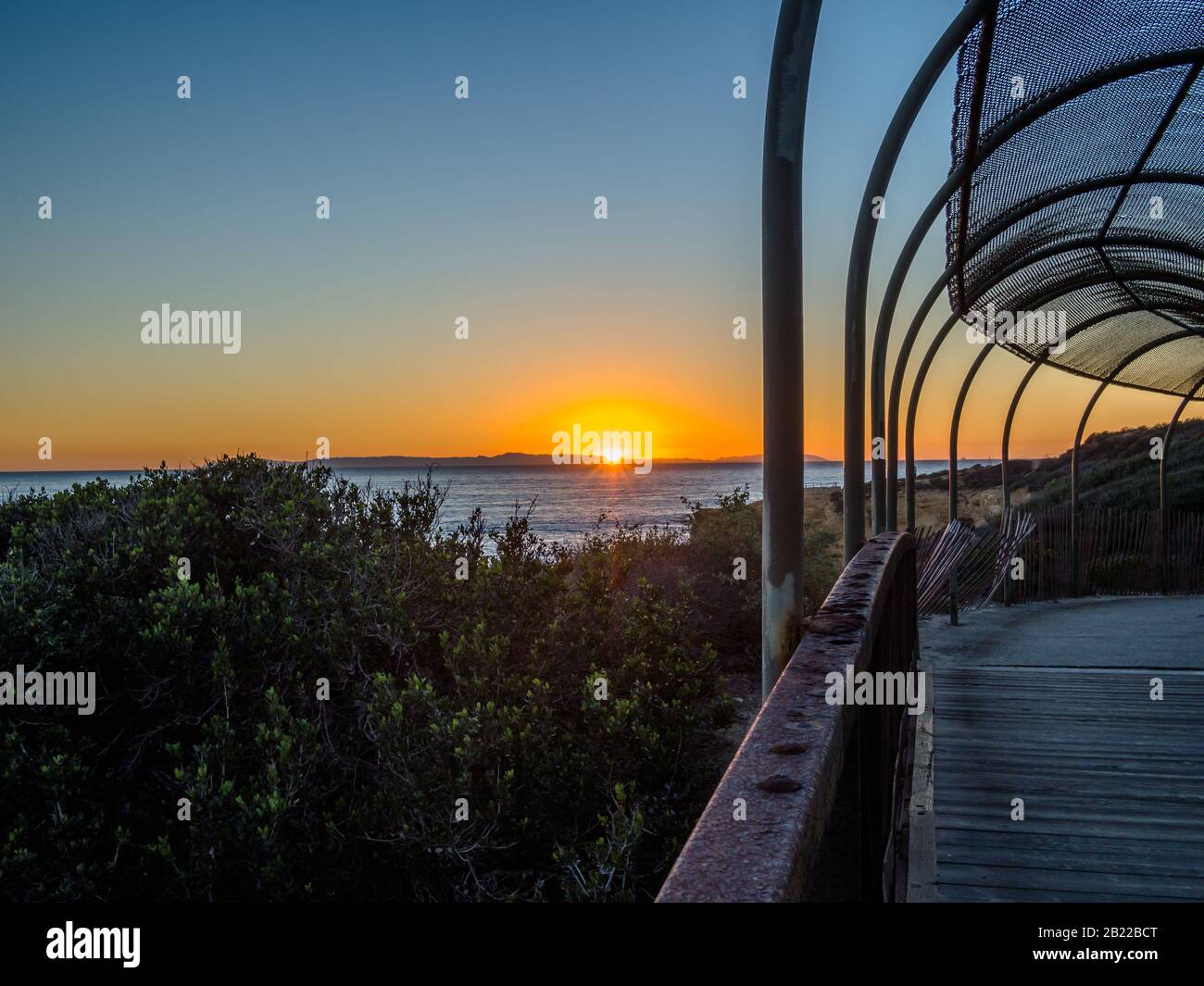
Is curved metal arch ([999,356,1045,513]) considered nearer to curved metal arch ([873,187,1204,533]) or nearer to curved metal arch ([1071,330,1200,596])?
curved metal arch ([1071,330,1200,596])

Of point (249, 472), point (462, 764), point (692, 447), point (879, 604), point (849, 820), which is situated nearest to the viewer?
point (849, 820)

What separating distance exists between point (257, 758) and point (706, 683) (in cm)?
303

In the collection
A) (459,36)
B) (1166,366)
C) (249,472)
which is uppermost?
(459,36)

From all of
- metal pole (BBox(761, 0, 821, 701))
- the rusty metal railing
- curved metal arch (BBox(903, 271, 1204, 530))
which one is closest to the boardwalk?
the rusty metal railing

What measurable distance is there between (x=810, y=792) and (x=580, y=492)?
8605cm

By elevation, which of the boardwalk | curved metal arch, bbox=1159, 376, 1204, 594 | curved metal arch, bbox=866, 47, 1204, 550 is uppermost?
curved metal arch, bbox=866, 47, 1204, 550

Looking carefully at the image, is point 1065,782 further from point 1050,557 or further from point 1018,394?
point 1050,557

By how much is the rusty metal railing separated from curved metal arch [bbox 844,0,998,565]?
1.25 metres

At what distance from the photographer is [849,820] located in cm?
152

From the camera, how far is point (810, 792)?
105 cm

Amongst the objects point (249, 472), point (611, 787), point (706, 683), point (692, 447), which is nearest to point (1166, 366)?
point (706, 683)

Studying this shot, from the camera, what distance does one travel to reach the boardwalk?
276 cm
